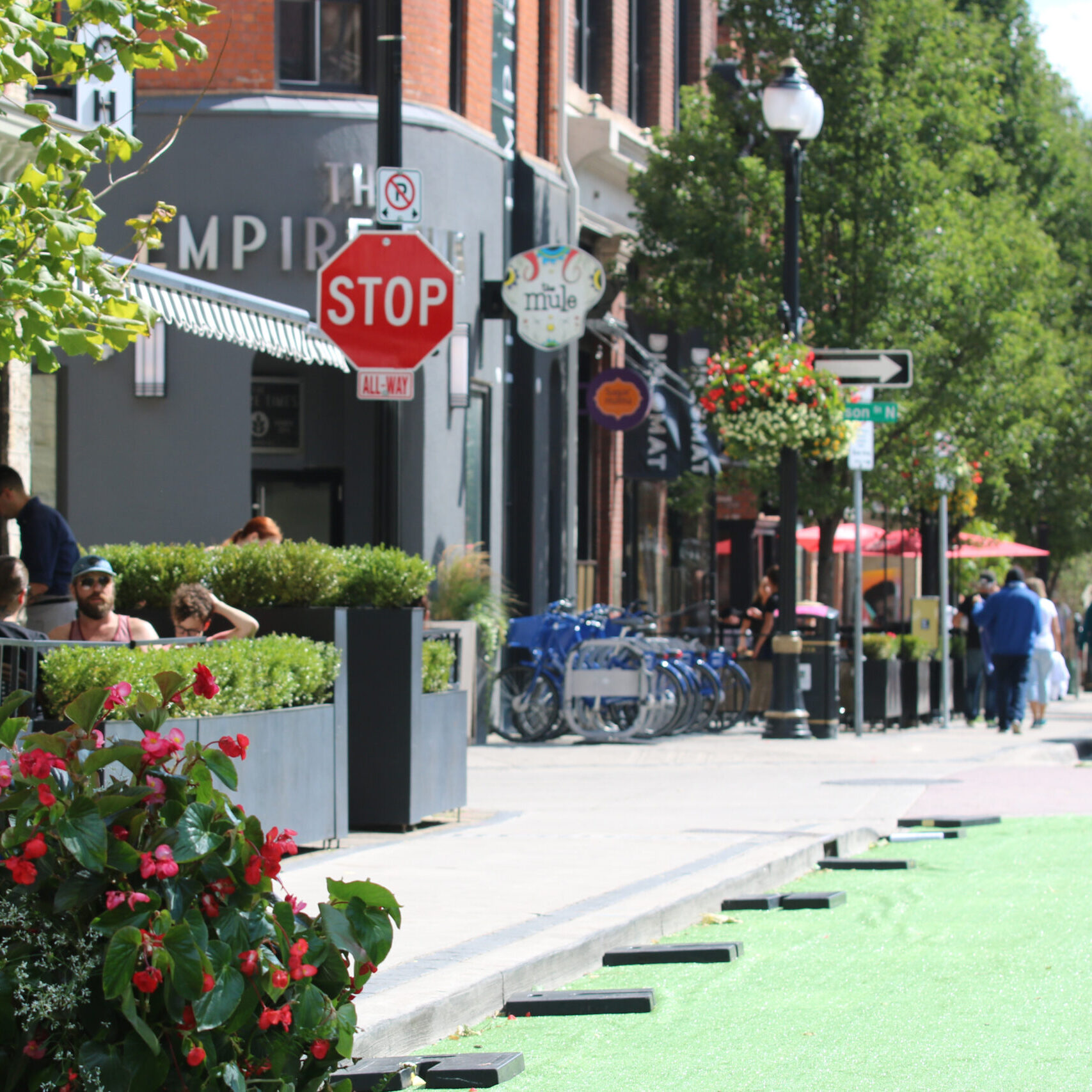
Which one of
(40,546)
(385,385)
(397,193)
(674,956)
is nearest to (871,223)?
(397,193)

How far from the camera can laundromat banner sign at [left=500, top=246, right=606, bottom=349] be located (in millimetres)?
18375

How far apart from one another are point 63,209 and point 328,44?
11.8 meters

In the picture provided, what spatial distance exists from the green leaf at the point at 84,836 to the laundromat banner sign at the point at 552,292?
14.7 m

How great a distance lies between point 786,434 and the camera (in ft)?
58.3

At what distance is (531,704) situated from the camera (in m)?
17.5

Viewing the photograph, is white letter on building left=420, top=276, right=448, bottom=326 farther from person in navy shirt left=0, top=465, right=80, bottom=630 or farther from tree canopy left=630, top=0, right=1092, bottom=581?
tree canopy left=630, top=0, right=1092, bottom=581

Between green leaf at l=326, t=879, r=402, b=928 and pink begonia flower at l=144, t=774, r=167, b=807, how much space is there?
0.42 meters

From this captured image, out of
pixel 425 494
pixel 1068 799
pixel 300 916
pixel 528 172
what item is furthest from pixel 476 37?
pixel 300 916

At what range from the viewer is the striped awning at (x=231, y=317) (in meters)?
11.5

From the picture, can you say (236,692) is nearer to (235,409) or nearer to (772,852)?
(772,852)

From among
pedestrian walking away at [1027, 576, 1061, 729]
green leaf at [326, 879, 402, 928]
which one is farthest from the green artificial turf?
pedestrian walking away at [1027, 576, 1061, 729]

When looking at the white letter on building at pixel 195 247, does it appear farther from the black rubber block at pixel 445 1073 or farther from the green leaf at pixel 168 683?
the green leaf at pixel 168 683

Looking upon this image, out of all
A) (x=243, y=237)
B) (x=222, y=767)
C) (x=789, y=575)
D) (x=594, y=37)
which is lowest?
(x=222, y=767)

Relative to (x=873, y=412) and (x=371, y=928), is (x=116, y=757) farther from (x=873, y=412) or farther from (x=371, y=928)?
(x=873, y=412)
